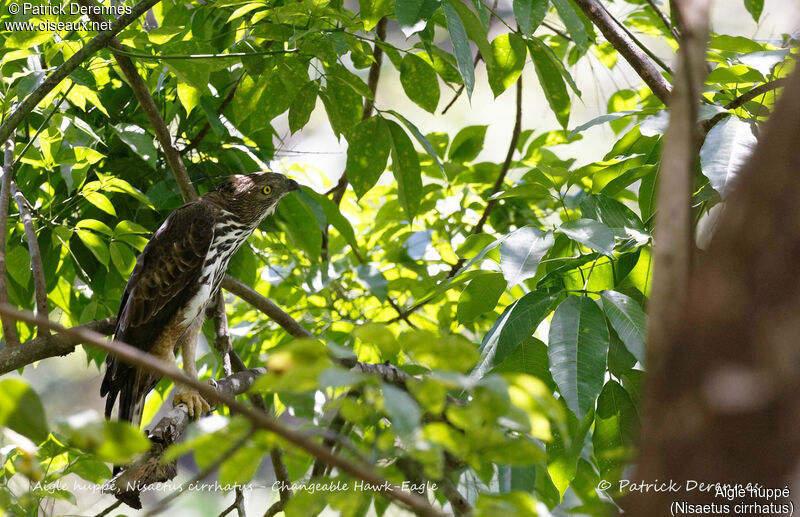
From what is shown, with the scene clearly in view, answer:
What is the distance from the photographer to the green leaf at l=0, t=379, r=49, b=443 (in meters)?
0.96

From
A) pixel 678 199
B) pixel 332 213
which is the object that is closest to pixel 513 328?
pixel 678 199

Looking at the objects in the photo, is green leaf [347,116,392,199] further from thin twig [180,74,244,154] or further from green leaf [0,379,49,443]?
green leaf [0,379,49,443]

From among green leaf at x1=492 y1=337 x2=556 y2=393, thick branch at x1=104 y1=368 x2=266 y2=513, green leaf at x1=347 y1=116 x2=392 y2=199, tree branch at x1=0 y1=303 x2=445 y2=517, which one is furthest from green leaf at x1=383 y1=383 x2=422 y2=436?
green leaf at x1=347 y1=116 x2=392 y2=199

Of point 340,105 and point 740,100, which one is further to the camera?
point 340,105

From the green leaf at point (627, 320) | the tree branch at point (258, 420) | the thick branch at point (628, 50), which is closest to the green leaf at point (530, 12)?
the thick branch at point (628, 50)

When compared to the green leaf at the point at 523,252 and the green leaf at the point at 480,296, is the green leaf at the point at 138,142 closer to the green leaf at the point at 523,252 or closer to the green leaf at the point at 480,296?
the green leaf at the point at 480,296

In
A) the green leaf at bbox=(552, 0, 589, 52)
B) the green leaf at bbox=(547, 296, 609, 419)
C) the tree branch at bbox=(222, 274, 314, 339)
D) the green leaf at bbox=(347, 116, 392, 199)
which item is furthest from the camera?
the tree branch at bbox=(222, 274, 314, 339)

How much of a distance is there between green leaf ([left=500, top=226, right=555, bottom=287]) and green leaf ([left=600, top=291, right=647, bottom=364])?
0.19m

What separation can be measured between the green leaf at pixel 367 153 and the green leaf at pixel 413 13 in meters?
0.79

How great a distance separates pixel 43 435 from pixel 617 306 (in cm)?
126

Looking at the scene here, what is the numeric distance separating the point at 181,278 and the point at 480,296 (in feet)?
5.38

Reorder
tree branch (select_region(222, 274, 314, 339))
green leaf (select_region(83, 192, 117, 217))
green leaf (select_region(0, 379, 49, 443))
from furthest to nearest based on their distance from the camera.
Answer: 1. tree branch (select_region(222, 274, 314, 339))
2. green leaf (select_region(83, 192, 117, 217))
3. green leaf (select_region(0, 379, 49, 443))

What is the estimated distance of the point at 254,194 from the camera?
11.5ft

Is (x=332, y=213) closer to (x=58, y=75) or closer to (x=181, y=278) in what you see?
(x=181, y=278)
